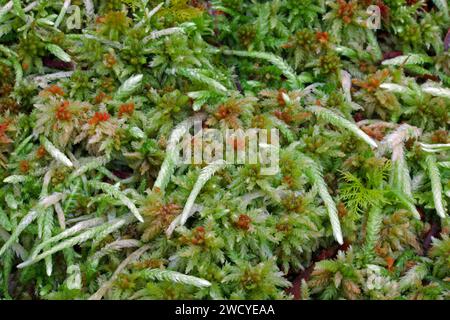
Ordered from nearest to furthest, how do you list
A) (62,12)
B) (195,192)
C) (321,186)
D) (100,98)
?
1. (195,192)
2. (321,186)
3. (100,98)
4. (62,12)

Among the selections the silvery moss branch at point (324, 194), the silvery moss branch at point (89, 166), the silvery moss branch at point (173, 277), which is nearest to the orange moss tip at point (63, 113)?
the silvery moss branch at point (89, 166)

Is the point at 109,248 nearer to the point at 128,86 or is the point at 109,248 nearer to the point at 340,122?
the point at 128,86

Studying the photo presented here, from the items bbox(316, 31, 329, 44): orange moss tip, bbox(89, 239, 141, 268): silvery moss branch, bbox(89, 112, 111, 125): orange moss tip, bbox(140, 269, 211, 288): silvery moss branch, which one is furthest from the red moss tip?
bbox(316, 31, 329, 44): orange moss tip

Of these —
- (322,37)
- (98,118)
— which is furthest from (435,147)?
(98,118)

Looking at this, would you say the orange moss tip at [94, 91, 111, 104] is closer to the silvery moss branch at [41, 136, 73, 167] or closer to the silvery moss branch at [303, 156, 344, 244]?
the silvery moss branch at [41, 136, 73, 167]

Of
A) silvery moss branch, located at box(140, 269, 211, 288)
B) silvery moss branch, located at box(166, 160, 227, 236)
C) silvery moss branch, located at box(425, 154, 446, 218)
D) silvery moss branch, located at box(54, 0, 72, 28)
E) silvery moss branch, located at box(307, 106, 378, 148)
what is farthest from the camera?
silvery moss branch, located at box(54, 0, 72, 28)

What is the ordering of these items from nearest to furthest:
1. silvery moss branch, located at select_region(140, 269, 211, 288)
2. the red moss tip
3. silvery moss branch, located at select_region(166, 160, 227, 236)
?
silvery moss branch, located at select_region(140, 269, 211, 288), silvery moss branch, located at select_region(166, 160, 227, 236), the red moss tip

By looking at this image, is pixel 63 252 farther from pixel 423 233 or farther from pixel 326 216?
pixel 423 233
